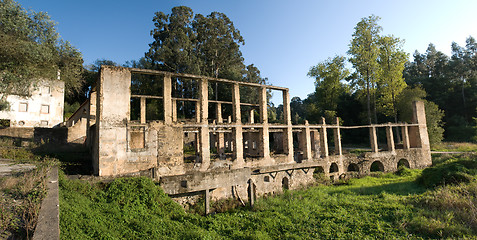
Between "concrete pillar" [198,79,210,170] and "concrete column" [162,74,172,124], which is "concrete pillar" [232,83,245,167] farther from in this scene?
"concrete column" [162,74,172,124]

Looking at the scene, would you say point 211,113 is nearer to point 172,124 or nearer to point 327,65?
point 327,65

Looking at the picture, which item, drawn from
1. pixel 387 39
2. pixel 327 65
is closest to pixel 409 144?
pixel 387 39

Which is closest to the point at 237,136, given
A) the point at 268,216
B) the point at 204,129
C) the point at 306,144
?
the point at 204,129

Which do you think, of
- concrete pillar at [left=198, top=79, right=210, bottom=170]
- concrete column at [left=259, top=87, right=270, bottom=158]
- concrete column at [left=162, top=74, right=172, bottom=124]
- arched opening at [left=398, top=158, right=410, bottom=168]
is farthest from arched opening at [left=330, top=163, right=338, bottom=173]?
concrete column at [left=162, top=74, right=172, bottom=124]

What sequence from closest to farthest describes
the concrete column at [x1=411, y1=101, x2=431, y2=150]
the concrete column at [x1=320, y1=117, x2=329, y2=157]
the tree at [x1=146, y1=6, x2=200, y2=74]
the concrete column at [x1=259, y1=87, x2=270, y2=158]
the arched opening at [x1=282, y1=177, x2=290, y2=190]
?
the concrete column at [x1=259, y1=87, x2=270, y2=158]
the arched opening at [x1=282, y1=177, x2=290, y2=190]
the concrete column at [x1=320, y1=117, x2=329, y2=157]
the concrete column at [x1=411, y1=101, x2=431, y2=150]
the tree at [x1=146, y1=6, x2=200, y2=74]

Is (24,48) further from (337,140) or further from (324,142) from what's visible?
(337,140)

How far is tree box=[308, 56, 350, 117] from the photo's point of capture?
28594mm

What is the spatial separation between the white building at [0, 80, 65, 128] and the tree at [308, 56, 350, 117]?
29.3 meters

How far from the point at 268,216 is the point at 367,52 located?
21441 mm

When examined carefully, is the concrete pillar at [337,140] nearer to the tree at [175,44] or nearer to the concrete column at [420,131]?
the concrete column at [420,131]

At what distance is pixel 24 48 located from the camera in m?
A: 10.6

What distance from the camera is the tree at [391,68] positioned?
24.0 m

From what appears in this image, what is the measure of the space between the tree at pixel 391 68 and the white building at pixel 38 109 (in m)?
33.2

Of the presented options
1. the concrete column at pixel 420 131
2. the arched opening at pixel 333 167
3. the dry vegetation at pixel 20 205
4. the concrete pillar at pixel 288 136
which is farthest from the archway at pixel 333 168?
the dry vegetation at pixel 20 205
